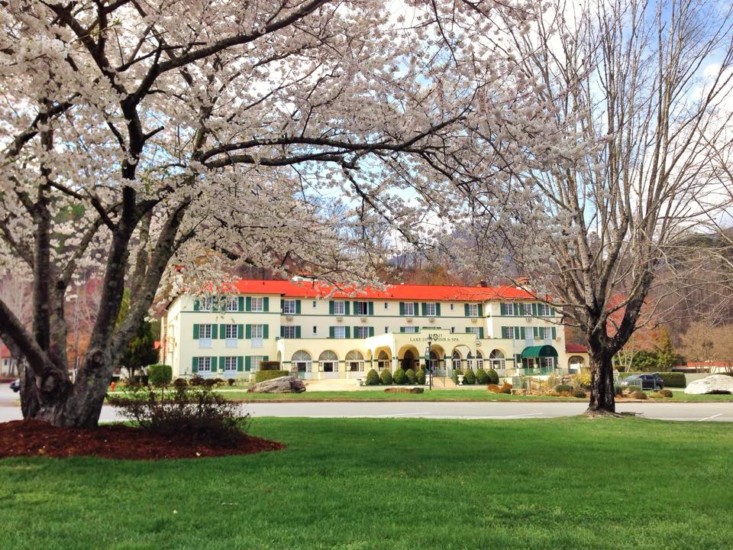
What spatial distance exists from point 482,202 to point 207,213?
459 cm

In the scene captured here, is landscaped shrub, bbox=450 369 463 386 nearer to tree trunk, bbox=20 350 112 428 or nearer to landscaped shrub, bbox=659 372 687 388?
landscaped shrub, bbox=659 372 687 388

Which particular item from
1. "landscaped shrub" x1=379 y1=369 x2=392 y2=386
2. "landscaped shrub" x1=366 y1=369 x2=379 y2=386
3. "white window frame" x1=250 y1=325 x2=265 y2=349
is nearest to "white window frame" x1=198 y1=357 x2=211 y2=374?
"white window frame" x1=250 y1=325 x2=265 y2=349

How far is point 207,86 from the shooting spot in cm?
814

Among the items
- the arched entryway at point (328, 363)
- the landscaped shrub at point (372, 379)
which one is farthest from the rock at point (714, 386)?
the arched entryway at point (328, 363)

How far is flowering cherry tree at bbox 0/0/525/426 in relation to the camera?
6613 mm

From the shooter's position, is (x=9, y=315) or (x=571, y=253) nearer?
(x=9, y=315)

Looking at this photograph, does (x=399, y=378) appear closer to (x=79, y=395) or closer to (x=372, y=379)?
(x=372, y=379)

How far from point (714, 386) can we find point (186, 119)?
3457 centimetres

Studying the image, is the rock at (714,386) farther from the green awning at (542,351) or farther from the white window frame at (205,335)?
the white window frame at (205,335)

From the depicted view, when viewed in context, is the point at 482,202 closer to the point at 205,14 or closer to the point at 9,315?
the point at 205,14

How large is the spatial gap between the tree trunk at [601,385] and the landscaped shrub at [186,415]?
11.0 meters

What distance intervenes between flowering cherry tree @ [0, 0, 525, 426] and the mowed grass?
265cm

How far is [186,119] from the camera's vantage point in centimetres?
782

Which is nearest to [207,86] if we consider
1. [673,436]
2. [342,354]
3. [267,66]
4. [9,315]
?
[267,66]
